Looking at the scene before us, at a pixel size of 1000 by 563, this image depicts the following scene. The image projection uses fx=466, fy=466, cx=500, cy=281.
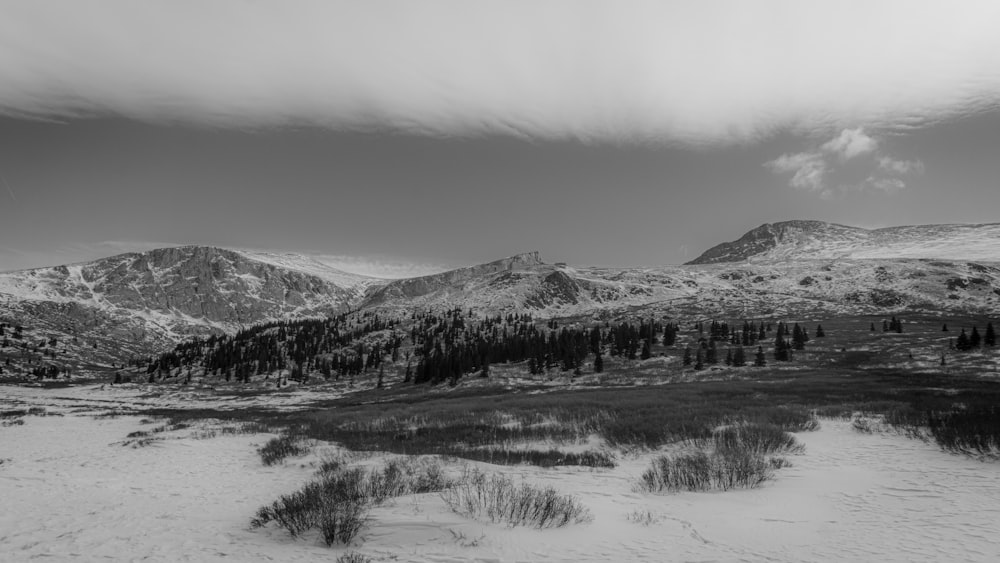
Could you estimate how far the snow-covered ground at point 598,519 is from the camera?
7516 mm

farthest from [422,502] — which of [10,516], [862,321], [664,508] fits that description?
[862,321]

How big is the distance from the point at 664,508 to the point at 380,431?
71.7ft

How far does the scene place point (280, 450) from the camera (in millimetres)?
20516

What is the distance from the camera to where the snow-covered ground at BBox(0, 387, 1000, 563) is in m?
7.52

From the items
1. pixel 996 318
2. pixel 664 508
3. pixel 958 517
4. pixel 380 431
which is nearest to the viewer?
pixel 958 517

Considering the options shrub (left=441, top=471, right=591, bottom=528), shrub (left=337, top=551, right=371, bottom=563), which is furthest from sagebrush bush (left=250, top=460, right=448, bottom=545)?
shrub (left=441, top=471, right=591, bottom=528)

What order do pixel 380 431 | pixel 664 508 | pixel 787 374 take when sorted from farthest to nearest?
1. pixel 787 374
2. pixel 380 431
3. pixel 664 508

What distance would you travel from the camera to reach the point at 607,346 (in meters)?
124

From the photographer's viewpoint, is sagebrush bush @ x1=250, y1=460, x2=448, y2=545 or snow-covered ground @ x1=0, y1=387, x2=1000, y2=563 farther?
sagebrush bush @ x1=250, y1=460, x2=448, y2=545

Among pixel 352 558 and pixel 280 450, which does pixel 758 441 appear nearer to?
pixel 352 558

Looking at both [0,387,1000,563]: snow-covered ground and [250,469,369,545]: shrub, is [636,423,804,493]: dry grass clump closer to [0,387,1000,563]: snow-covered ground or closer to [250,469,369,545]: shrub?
[0,387,1000,563]: snow-covered ground

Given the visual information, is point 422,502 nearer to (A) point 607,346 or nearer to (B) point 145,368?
(A) point 607,346

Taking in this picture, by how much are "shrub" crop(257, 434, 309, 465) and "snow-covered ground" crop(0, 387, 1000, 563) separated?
2.51 m

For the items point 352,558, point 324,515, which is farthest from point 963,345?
point 352,558
